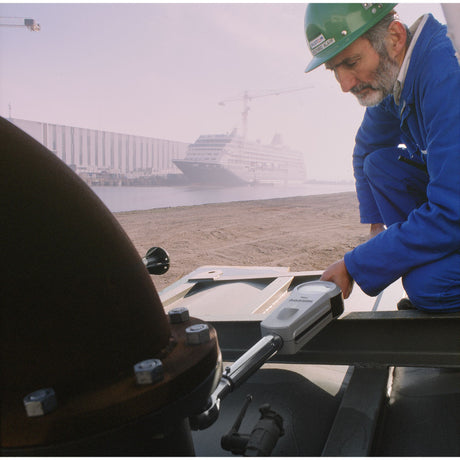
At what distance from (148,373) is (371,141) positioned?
68.0 inches

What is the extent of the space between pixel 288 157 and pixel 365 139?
54.4 meters

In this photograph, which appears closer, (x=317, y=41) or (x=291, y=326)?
(x=291, y=326)

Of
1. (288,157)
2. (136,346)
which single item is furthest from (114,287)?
(288,157)

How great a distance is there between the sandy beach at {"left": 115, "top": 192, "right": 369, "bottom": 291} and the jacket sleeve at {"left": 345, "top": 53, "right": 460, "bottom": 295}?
154 inches

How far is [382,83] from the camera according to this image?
1558 mm

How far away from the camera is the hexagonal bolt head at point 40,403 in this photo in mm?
509

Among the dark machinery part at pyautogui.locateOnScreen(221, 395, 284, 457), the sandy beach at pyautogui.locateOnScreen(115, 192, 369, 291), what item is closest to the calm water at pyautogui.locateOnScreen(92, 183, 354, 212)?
the sandy beach at pyautogui.locateOnScreen(115, 192, 369, 291)

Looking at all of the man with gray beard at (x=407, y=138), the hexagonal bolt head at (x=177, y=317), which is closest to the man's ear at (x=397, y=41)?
the man with gray beard at (x=407, y=138)

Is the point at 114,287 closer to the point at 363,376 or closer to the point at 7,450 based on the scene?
the point at 7,450

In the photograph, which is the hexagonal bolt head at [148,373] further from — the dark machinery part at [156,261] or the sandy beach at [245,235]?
the sandy beach at [245,235]

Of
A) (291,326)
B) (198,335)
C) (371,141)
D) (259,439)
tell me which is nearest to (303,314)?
(291,326)

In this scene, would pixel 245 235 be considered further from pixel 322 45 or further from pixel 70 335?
pixel 70 335

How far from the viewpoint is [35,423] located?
504 millimetres

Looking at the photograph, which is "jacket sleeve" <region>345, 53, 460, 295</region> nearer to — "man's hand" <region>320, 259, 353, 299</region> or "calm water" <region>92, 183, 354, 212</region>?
"man's hand" <region>320, 259, 353, 299</region>
